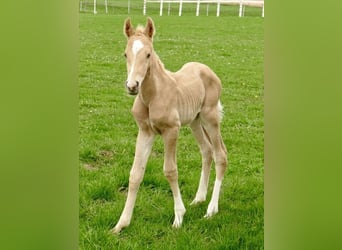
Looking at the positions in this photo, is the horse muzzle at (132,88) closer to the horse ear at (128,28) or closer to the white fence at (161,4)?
the horse ear at (128,28)

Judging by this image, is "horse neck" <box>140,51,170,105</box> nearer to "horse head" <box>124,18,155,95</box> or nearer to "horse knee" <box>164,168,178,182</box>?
Answer: "horse head" <box>124,18,155,95</box>

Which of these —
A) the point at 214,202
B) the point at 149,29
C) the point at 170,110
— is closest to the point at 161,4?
the point at 149,29

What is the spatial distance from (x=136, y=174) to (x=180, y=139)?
0.25 m

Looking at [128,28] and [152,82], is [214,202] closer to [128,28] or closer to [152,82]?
[152,82]

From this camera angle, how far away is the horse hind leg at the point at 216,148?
1.64 meters

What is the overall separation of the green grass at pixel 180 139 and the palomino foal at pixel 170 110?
52mm

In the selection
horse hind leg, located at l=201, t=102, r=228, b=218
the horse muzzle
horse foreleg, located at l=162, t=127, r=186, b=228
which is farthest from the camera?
horse hind leg, located at l=201, t=102, r=228, b=218

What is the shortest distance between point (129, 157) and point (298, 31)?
24.5 inches

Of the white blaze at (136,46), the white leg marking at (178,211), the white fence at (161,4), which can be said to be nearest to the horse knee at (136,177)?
the white leg marking at (178,211)

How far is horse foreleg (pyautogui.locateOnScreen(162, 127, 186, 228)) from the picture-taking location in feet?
5.03

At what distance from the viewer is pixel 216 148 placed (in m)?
1.66

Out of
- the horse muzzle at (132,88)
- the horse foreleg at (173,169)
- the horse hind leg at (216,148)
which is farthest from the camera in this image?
the horse hind leg at (216,148)

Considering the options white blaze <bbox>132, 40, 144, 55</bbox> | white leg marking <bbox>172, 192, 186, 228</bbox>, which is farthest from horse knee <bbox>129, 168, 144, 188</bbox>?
white blaze <bbox>132, 40, 144, 55</bbox>

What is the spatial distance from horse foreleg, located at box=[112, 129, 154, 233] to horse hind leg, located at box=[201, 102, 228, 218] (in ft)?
0.59
